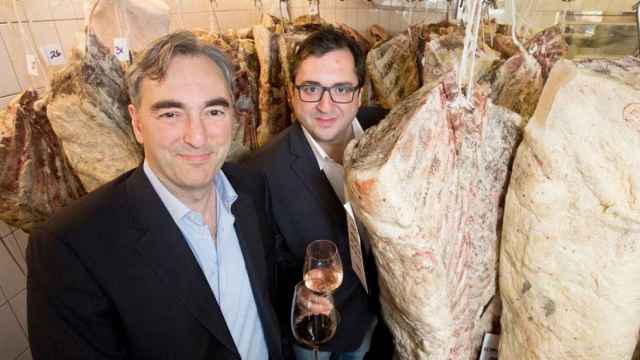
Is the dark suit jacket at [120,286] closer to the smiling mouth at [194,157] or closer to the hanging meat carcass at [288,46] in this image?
the smiling mouth at [194,157]

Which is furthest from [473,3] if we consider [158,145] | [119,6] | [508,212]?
[119,6]

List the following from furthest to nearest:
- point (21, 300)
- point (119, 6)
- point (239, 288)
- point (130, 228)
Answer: point (21, 300)
point (119, 6)
point (239, 288)
point (130, 228)

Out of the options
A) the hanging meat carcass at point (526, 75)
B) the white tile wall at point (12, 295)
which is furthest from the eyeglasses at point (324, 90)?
the white tile wall at point (12, 295)

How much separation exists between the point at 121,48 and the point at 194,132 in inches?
26.4

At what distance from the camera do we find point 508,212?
2.65 feet

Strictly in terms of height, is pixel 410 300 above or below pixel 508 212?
below

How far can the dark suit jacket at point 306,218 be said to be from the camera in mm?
1396

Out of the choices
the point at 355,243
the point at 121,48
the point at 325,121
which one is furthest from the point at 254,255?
the point at 121,48

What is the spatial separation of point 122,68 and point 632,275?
1591 mm

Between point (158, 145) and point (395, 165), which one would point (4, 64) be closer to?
point (158, 145)

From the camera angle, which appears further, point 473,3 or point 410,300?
point 410,300

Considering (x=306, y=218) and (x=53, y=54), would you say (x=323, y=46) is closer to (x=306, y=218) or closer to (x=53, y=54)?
(x=306, y=218)

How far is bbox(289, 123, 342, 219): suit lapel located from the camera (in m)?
1.39

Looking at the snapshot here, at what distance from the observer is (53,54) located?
131 centimetres
